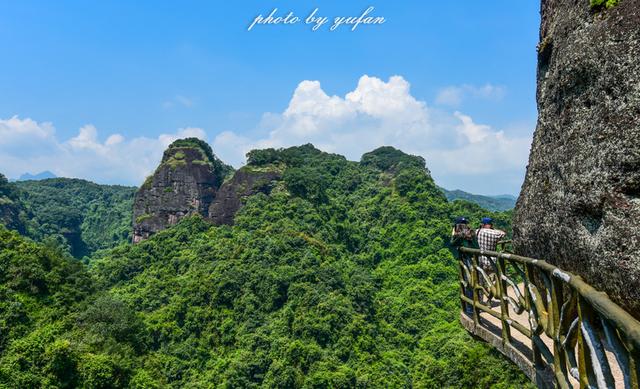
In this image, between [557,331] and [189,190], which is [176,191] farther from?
[557,331]

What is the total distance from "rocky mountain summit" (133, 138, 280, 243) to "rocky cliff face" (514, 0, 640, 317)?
147 ft

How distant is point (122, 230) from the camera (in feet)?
250

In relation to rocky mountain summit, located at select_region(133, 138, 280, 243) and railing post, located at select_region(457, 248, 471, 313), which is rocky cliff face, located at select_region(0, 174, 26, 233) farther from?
railing post, located at select_region(457, 248, 471, 313)

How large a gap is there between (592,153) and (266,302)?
3326 cm

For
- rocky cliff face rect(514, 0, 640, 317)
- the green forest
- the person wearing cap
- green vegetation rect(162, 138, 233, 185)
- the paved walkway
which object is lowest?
the green forest

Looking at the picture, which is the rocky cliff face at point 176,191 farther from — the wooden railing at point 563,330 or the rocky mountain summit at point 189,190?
the wooden railing at point 563,330

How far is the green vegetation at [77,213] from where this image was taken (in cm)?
7156

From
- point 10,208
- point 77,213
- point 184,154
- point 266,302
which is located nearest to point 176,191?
point 184,154

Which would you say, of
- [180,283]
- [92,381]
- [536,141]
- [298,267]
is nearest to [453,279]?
[298,267]

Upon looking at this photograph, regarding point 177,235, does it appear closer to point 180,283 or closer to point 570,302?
point 180,283

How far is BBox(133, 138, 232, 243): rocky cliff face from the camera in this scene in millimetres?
50688

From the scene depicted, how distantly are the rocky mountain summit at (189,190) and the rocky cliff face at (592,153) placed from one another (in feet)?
147

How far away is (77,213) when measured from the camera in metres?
77.9

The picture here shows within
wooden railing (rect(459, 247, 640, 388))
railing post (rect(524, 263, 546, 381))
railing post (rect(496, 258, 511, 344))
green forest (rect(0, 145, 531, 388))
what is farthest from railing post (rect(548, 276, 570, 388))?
green forest (rect(0, 145, 531, 388))
